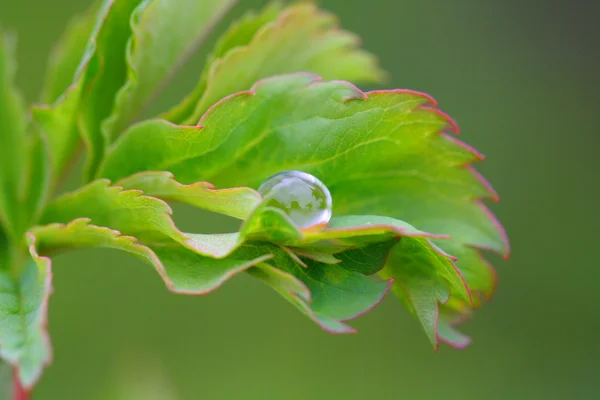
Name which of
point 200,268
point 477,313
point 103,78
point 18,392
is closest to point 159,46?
point 103,78

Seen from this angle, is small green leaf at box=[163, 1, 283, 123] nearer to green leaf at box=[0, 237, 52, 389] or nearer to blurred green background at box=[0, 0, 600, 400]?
green leaf at box=[0, 237, 52, 389]

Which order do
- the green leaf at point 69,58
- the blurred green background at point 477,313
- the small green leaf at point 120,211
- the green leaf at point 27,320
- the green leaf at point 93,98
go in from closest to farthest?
the green leaf at point 27,320 < the small green leaf at point 120,211 < the green leaf at point 93,98 < the green leaf at point 69,58 < the blurred green background at point 477,313

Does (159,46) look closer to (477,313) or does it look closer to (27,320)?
(27,320)

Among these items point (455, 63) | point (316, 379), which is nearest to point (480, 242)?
point (316, 379)

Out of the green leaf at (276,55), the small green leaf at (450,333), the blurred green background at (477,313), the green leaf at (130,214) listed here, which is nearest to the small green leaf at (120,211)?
the green leaf at (130,214)

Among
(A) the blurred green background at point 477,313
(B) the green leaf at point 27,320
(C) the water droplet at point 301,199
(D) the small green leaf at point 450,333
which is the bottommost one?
(A) the blurred green background at point 477,313

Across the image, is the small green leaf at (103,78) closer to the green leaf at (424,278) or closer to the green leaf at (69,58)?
the green leaf at (69,58)
